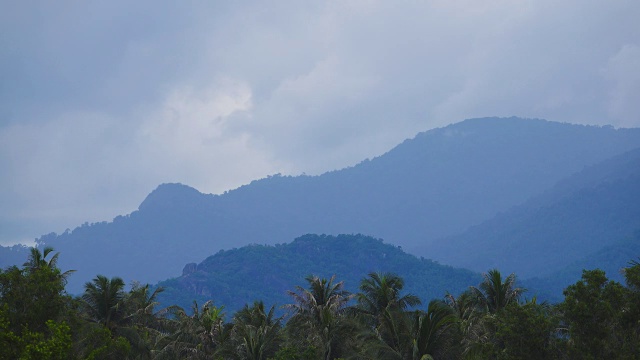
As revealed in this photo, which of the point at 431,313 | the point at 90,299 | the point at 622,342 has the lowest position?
the point at 622,342

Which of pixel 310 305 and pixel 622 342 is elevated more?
pixel 310 305

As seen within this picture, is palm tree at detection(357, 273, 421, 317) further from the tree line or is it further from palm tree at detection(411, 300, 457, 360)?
palm tree at detection(411, 300, 457, 360)

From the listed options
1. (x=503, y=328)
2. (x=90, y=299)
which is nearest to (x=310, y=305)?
(x=90, y=299)

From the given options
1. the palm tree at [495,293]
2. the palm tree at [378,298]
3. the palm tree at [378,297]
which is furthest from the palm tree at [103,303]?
the palm tree at [495,293]

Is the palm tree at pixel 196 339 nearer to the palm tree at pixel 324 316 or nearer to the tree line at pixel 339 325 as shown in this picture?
the tree line at pixel 339 325

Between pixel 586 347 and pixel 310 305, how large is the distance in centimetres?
2245

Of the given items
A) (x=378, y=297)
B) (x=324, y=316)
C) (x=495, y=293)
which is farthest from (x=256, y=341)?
(x=495, y=293)

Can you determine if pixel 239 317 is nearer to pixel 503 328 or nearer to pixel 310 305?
pixel 310 305

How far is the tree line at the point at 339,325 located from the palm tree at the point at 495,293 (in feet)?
0.24

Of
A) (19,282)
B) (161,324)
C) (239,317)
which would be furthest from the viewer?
(161,324)

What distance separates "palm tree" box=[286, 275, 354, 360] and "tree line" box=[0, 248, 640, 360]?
8 centimetres

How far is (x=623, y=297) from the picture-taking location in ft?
90.6

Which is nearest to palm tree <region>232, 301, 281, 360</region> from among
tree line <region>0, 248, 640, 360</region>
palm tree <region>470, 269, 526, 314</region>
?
tree line <region>0, 248, 640, 360</region>

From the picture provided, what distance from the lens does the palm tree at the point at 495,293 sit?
4575cm
